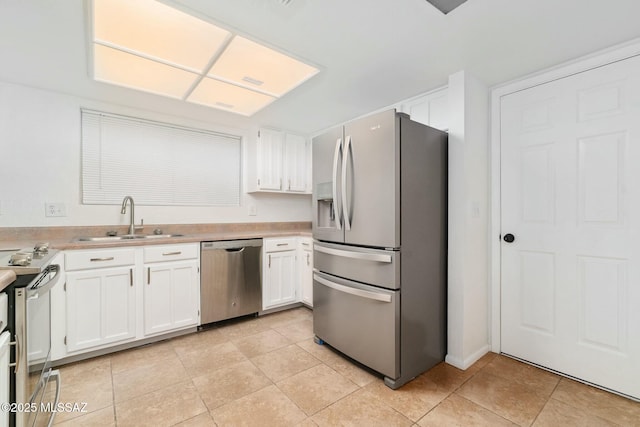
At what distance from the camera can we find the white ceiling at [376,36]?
146 cm

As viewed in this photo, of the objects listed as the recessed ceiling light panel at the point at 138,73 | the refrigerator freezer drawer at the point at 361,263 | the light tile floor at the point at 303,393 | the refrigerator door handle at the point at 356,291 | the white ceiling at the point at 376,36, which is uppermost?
the white ceiling at the point at 376,36

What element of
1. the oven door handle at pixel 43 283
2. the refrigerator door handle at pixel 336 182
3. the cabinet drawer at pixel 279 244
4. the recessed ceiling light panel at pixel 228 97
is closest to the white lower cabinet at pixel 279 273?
the cabinet drawer at pixel 279 244

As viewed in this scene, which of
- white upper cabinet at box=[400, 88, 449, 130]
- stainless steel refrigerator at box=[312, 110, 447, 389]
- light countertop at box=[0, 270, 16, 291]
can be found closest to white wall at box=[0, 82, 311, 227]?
light countertop at box=[0, 270, 16, 291]

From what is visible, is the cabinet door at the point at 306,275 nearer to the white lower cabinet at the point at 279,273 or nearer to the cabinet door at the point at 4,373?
the white lower cabinet at the point at 279,273

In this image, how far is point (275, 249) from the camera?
3.10 meters

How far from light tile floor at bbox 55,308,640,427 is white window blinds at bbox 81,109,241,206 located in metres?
1.52

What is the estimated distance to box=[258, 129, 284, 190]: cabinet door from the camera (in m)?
3.46

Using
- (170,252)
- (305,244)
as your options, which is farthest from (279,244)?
(170,252)

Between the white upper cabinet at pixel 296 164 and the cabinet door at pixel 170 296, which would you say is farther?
the white upper cabinet at pixel 296 164

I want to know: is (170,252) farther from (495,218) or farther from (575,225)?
(575,225)

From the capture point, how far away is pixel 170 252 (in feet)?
8.09

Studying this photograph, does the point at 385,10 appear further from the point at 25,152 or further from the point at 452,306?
the point at 25,152

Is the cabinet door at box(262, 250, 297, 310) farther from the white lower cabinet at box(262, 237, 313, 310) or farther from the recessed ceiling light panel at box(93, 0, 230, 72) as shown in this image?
the recessed ceiling light panel at box(93, 0, 230, 72)

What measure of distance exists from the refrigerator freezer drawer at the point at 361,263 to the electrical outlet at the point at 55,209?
2.29 m
